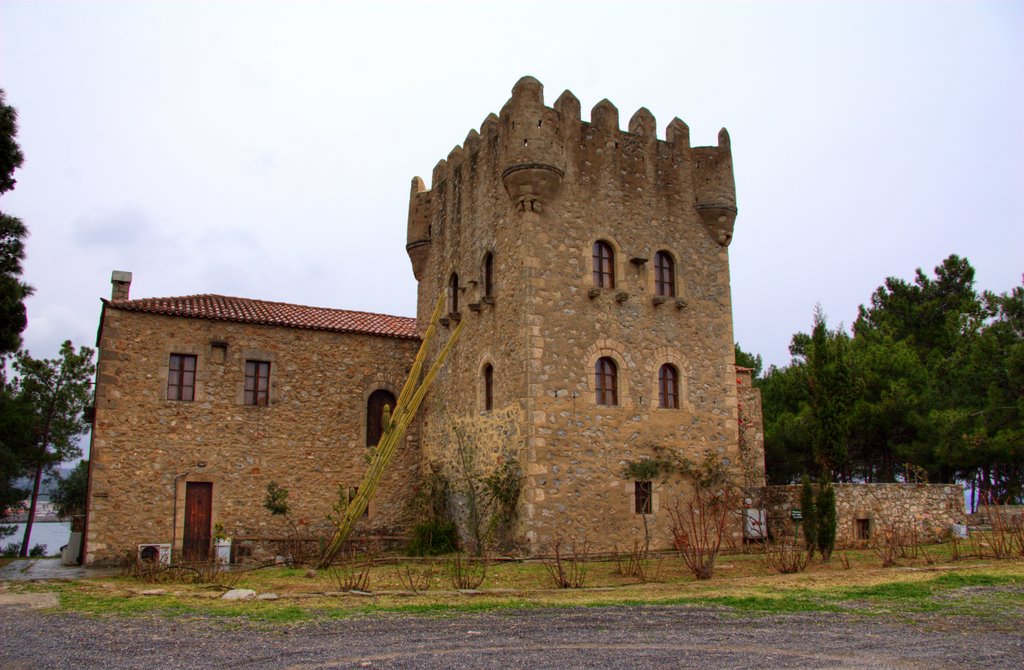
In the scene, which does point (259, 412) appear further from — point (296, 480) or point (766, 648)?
point (766, 648)

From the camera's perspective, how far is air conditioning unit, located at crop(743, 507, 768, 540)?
1783 cm

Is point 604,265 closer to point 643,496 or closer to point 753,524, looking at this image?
point 643,496

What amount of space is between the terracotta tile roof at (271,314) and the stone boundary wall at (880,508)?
1032cm

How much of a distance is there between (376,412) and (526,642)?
1292 cm

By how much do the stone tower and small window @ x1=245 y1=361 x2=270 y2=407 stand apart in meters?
4.43

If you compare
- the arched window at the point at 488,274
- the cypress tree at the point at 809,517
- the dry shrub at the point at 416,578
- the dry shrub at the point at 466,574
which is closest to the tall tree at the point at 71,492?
the arched window at the point at 488,274

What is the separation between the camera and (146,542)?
691 inches

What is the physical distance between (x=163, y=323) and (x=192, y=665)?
12.7 metres

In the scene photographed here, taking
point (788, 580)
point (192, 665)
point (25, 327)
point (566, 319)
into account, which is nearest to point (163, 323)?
point (25, 327)

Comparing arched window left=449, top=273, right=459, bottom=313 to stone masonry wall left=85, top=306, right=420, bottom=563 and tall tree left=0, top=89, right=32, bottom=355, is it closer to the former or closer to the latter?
stone masonry wall left=85, top=306, right=420, bottom=563

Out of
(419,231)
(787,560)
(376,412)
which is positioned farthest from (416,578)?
(419,231)

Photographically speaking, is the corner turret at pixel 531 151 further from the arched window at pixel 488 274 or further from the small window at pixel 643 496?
the small window at pixel 643 496

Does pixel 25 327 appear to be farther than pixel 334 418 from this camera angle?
No

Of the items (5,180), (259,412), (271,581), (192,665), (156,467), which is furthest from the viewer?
(259,412)
